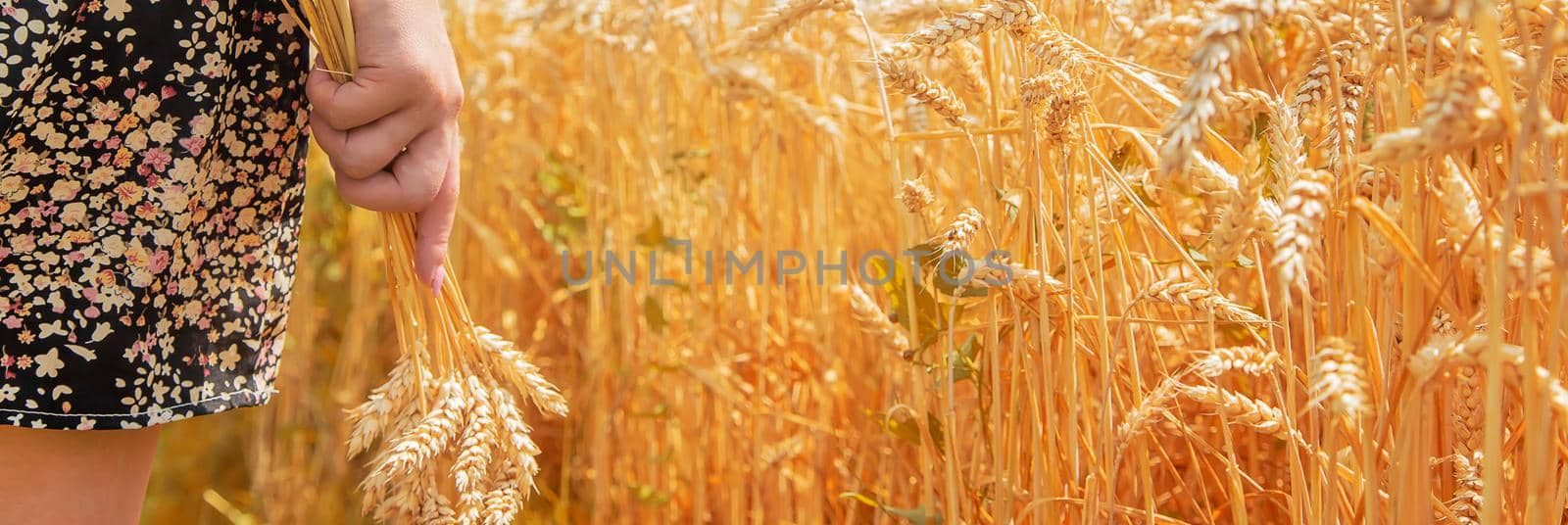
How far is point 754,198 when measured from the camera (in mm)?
1392

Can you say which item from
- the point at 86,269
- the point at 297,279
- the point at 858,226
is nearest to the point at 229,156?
the point at 86,269

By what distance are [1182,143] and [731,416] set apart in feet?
3.20

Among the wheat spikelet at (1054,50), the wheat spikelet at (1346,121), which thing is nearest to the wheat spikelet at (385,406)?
the wheat spikelet at (1054,50)

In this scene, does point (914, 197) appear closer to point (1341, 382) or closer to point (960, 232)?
point (960, 232)


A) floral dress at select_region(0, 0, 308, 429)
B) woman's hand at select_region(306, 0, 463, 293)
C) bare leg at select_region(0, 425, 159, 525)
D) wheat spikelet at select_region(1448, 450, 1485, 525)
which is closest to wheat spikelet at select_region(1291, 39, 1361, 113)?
wheat spikelet at select_region(1448, 450, 1485, 525)

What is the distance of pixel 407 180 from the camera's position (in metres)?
0.67

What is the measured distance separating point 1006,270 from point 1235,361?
0.15 meters

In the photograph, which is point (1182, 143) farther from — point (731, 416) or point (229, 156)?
point (731, 416)

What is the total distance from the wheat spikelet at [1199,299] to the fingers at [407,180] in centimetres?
44

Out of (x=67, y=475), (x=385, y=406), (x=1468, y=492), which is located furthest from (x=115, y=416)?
(x=1468, y=492)

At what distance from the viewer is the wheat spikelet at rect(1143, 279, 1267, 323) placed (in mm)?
648

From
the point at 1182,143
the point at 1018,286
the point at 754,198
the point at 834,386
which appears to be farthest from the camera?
the point at 754,198

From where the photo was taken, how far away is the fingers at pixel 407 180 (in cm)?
67

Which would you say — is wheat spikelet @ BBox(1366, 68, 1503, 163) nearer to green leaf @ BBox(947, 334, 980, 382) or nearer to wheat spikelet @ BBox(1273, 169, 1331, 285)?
wheat spikelet @ BBox(1273, 169, 1331, 285)
